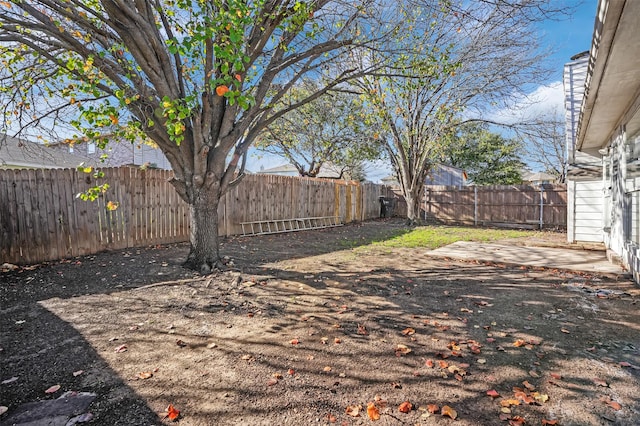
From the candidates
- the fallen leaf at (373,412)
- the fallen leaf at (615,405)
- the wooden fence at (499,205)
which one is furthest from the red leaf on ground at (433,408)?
the wooden fence at (499,205)

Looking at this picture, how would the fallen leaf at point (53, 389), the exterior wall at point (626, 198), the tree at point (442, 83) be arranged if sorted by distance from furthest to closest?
the tree at point (442, 83) → the exterior wall at point (626, 198) → the fallen leaf at point (53, 389)

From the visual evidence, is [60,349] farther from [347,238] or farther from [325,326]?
[347,238]

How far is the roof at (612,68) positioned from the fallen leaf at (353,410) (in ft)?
10.9

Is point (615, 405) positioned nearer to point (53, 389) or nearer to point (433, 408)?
point (433, 408)

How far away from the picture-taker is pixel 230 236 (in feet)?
30.6

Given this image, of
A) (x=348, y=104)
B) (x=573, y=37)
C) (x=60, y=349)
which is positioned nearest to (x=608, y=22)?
(x=60, y=349)

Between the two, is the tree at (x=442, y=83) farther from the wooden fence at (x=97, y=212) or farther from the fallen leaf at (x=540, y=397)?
the fallen leaf at (x=540, y=397)

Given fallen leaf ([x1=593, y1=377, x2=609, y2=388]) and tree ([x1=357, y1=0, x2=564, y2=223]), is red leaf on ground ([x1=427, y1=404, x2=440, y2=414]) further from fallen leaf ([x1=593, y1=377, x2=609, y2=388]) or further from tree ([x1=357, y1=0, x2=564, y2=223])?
tree ([x1=357, y1=0, x2=564, y2=223])

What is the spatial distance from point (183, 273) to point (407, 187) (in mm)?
10723

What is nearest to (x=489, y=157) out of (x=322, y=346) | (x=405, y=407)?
(x=322, y=346)

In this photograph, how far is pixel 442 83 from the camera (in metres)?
11.6

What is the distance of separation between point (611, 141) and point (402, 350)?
6.83 meters

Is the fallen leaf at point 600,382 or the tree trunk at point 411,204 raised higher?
the tree trunk at point 411,204

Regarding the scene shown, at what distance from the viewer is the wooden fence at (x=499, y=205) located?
12.8 meters
